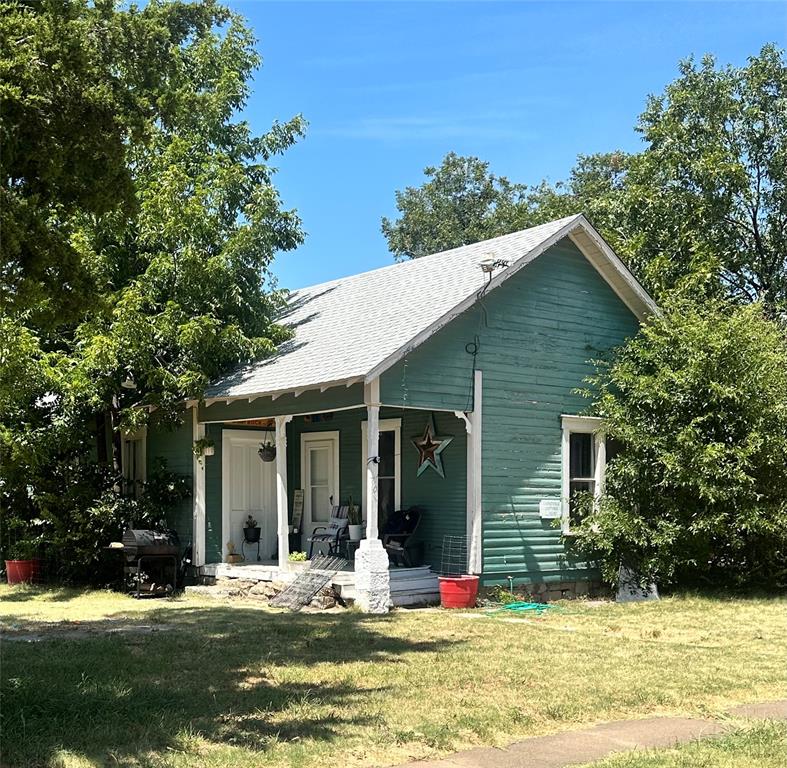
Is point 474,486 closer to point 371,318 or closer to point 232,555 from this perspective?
point 371,318

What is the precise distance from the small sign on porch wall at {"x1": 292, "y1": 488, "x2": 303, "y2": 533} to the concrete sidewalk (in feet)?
36.2

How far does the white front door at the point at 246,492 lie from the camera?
55.2ft

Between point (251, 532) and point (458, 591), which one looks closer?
point (458, 591)

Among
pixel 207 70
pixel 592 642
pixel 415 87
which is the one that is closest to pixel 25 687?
pixel 592 642

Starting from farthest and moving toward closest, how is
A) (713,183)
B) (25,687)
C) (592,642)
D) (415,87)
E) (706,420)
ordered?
1. (713,183)
2. (706,420)
3. (415,87)
4. (592,642)
5. (25,687)

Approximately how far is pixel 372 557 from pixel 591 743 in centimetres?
672

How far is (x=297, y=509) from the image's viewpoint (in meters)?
17.7

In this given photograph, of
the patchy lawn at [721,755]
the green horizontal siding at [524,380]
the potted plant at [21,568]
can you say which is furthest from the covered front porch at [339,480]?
the patchy lawn at [721,755]

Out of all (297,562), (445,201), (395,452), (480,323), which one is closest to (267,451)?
(395,452)

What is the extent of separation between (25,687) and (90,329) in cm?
857

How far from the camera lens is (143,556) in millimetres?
15430

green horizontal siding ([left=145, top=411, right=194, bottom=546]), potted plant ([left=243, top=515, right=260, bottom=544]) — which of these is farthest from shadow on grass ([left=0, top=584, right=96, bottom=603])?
potted plant ([left=243, top=515, right=260, bottom=544])

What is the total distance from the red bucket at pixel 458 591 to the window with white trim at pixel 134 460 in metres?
6.91

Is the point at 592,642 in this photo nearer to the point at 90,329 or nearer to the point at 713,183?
the point at 90,329
